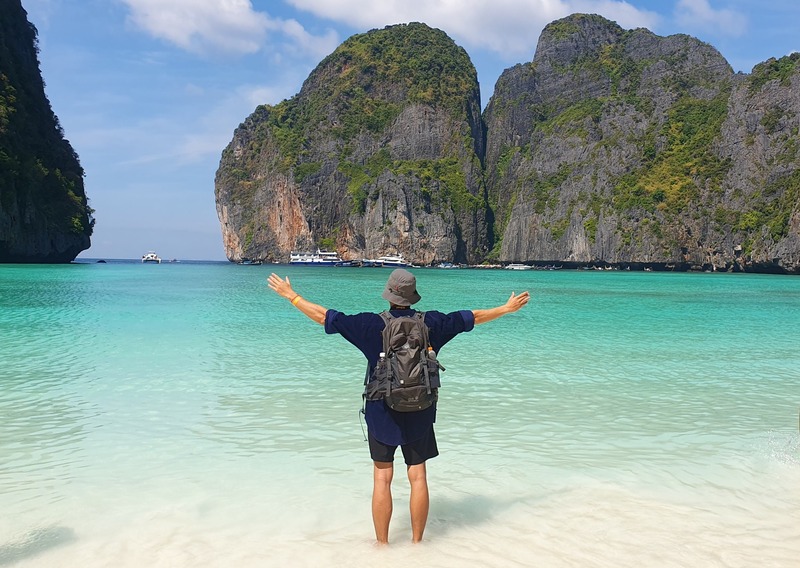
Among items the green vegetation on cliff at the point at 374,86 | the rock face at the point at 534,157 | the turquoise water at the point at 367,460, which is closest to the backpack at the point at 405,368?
the turquoise water at the point at 367,460

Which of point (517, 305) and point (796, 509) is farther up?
point (517, 305)

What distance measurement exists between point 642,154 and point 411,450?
13462 centimetres

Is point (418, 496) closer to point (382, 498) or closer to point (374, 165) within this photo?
point (382, 498)

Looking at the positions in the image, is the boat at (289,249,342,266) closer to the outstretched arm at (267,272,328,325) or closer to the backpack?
the outstretched arm at (267,272,328,325)

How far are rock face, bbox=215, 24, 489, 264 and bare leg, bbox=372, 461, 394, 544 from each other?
135867mm

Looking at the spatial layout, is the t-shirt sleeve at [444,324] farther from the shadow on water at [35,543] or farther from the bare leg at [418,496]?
the shadow on water at [35,543]

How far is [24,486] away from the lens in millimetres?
5488

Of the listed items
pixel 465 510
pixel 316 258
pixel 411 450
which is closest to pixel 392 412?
pixel 411 450

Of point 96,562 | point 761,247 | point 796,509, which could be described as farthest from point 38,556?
point 761,247

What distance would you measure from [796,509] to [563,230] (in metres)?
130

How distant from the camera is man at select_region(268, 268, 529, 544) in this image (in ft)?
13.2

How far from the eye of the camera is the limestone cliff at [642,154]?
97812 mm

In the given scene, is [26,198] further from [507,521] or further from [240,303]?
[507,521]

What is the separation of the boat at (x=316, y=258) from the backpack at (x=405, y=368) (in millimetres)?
139779
